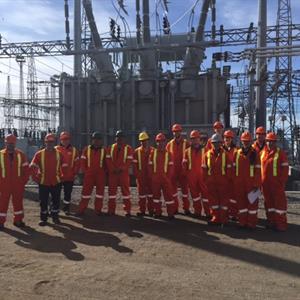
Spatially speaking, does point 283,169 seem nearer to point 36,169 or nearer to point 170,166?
point 170,166

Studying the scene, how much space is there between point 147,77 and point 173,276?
1675 cm

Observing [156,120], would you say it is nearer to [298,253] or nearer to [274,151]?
[274,151]

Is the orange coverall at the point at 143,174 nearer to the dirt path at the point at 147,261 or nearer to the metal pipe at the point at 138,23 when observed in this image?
the dirt path at the point at 147,261

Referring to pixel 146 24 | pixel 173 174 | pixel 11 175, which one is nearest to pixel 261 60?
pixel 146 24

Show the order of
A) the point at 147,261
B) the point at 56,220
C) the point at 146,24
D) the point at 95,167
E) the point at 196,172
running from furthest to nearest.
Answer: the point at 146,24, the point at 95,167, the point at 196,172, the point at 56,220, the point at 147,261

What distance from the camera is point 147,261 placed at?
6965 mm

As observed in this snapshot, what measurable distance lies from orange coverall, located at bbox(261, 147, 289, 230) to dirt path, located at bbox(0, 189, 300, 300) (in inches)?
12.9

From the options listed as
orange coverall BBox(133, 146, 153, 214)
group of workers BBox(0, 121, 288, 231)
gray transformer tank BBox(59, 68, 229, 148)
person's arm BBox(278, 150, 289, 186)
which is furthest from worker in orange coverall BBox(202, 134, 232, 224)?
gray transformer tank BBox(59, 68, 229, 148)

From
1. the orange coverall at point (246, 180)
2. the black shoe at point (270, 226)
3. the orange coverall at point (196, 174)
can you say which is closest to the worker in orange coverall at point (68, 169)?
the orange coverall at point (196, 174)

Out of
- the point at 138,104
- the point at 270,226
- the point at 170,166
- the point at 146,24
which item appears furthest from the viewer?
the point at 146,24

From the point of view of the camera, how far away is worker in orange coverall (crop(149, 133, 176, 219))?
998 cm

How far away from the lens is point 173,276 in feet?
20.5

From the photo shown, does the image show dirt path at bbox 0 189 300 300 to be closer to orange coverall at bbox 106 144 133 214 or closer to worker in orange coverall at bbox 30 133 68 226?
worker in orange coverall at bbox 30 133 68 226

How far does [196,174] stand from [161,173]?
2.51 ft
